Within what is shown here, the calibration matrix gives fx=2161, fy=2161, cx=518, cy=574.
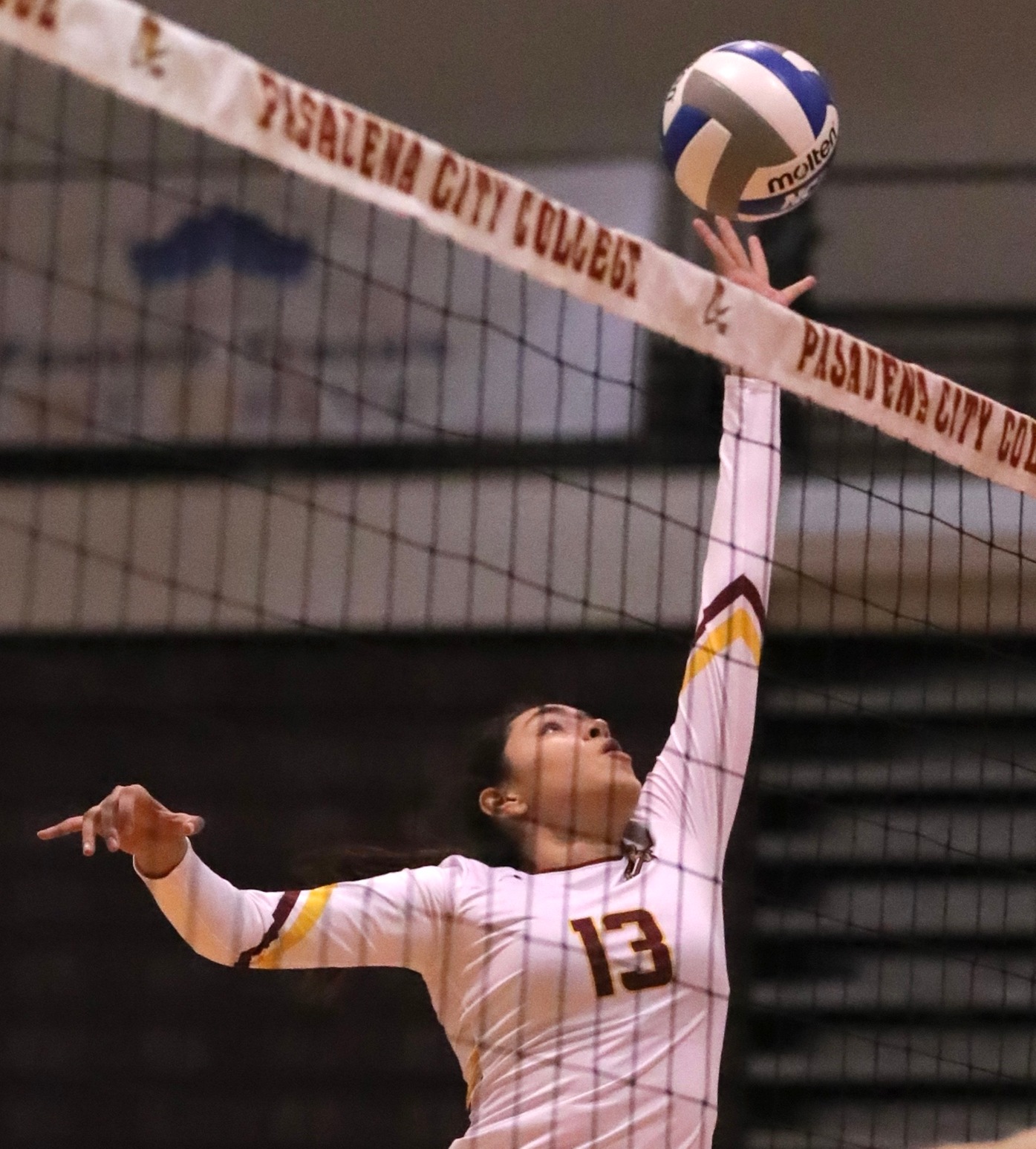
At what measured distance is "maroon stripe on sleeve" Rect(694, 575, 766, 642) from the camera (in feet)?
12.2

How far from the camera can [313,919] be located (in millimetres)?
3447

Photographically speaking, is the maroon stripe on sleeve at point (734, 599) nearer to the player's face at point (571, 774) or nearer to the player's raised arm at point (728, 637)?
the player's raised arm at point (728, 637)

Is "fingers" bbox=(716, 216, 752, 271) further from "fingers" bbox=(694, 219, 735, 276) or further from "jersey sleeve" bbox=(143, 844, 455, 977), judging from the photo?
"jersey sleeve" bbox=(143, 844, 455, 977)

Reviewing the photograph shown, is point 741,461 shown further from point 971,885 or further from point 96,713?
point 96,713

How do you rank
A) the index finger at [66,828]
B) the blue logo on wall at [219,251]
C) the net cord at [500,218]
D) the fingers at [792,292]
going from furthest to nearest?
the blue logo on wall at [219,251]
the fingers at [792,292]
the index finger at [66,828]
the net cord at [500,218]

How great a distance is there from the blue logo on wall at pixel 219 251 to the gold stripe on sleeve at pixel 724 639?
472 centimetres

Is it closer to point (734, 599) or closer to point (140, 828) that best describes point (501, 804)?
point (734, 599)

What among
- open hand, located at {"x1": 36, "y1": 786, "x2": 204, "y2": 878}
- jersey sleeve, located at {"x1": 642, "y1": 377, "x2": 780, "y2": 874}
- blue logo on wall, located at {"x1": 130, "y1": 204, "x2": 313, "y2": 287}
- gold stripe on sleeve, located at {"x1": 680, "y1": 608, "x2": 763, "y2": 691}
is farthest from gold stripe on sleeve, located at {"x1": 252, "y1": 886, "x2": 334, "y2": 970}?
blue logo on wall, located at {"x1": 130, "y1": 204, "x2": 313, "y2": 287}

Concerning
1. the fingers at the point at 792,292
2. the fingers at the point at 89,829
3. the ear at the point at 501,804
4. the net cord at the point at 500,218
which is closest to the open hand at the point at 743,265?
the fingers at the point at 792,292

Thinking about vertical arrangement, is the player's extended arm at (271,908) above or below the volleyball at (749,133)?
below

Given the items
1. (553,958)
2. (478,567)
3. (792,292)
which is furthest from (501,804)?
(478,567)

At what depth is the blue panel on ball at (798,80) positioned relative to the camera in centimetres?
415

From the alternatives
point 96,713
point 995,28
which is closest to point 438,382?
point 96,713

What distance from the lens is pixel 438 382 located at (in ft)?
25.7
